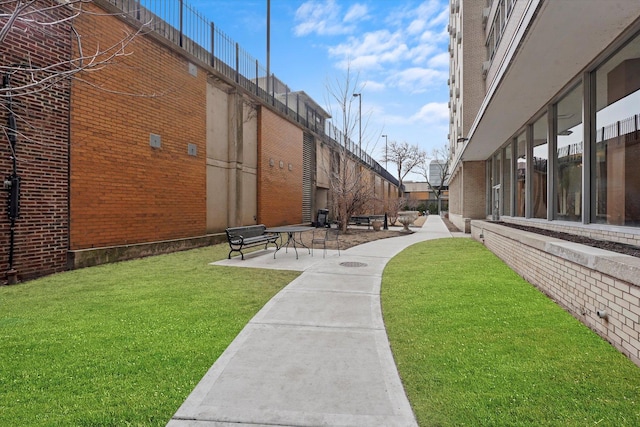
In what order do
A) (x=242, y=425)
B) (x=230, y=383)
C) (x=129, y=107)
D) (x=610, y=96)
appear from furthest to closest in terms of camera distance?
(x=129, y=107), (x=610, y=96), (x=230, y=383), (x=242, y=425)

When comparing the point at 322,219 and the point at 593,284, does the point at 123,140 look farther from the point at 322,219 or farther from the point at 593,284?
the point at 322,219

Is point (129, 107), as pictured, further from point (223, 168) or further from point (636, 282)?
point (636, 282)

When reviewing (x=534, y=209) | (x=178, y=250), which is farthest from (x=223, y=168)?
(x=534, y=209)

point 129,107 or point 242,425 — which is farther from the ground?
point 129,107

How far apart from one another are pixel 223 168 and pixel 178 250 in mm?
4313

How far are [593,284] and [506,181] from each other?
12245 millimetres

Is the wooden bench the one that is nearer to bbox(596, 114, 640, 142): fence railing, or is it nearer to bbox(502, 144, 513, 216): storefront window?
bbox(596, 114, 640, 142): fence railing

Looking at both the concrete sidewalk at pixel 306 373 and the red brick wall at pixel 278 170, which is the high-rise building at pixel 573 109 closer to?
the concrete sidewalk at pixel 306 373

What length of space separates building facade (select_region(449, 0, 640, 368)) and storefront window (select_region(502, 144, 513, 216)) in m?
2.45

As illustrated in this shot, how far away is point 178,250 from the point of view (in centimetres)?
1116

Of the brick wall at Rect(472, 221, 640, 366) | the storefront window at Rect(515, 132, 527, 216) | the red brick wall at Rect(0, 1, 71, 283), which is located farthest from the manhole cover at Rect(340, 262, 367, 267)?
the storefront window at Rect(515, 132, 527, 216)

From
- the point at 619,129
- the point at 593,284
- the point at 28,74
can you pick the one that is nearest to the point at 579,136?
the point at 619,129

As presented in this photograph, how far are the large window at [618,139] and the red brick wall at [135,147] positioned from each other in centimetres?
913

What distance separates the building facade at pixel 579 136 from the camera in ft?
13.1
